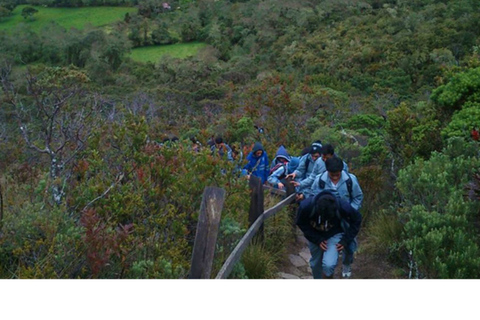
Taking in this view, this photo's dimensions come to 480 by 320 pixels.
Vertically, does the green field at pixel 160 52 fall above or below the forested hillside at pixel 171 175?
below

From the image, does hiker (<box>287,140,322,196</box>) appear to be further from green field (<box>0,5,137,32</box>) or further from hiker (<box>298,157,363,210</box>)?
green field (<box>0,5,137,32</box>)

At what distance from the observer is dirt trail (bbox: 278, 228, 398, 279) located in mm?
5543

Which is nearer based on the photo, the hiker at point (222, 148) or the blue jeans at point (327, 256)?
the blue jeans at point (327, 256)

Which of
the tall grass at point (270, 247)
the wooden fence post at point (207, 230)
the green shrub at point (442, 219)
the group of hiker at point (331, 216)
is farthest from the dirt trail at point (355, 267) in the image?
the wooden fence post at point (207, 230)

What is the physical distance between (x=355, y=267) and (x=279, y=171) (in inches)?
67.8

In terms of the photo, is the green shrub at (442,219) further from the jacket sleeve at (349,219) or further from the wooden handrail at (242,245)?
the wooden handrail at (242,245)

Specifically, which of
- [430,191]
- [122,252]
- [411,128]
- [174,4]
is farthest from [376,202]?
[174,4]

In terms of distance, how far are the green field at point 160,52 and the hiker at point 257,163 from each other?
35008 millimetres

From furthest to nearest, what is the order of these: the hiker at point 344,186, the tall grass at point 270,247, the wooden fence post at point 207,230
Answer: the tall grass at point 270,247
the hiker at point 344,186
the wooden fence post at point 207,230

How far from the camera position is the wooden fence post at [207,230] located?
3.45 m

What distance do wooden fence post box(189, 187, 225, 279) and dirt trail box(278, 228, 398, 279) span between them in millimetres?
→ 1924

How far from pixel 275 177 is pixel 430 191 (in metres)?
2.11

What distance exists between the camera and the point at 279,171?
7.07 meters

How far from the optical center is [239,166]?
6.59 metres
